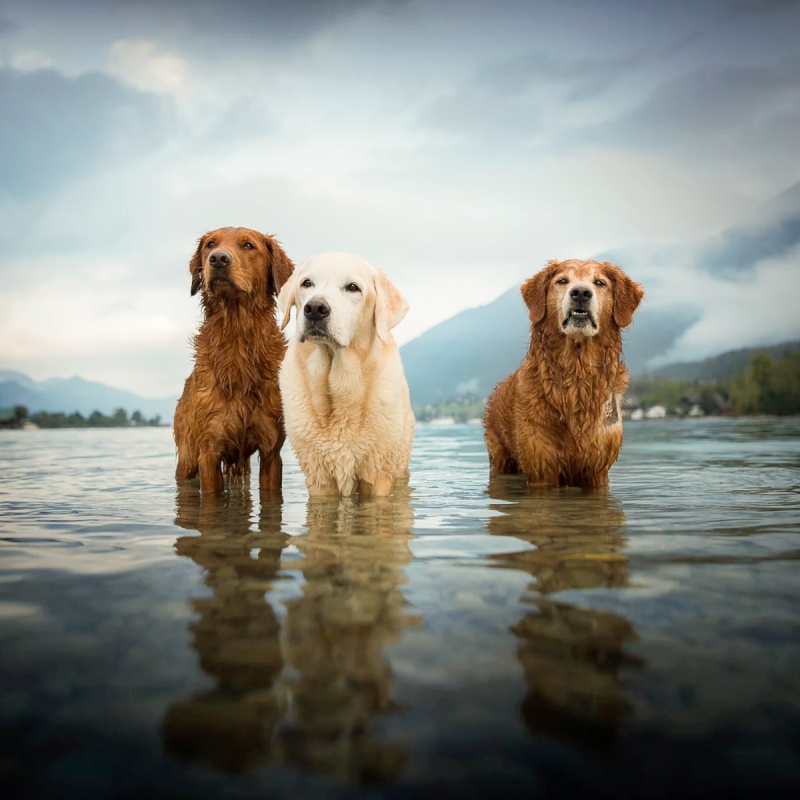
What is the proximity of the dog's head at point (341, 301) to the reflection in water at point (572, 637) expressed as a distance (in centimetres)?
235

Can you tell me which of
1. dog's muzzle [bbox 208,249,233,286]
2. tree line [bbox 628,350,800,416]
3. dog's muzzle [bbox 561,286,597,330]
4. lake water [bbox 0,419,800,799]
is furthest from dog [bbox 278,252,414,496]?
tree line [bbox 628,350,800,416]

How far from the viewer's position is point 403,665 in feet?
6.75

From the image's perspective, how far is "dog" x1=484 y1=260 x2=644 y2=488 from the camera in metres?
7.04

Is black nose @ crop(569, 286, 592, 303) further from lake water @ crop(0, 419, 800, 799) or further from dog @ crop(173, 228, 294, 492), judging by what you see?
lake water @ crop(0, 419, 800, 799)

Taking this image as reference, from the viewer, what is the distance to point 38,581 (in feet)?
10.6

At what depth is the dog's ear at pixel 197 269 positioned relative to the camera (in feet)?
23.4

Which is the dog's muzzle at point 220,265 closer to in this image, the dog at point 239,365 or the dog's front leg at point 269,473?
the dog at point 239,365

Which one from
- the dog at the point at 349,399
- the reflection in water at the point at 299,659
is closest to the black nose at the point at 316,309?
the dog at the point at 349,399

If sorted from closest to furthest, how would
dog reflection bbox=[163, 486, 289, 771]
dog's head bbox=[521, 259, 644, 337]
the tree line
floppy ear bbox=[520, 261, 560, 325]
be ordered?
dog reflection bbox=[163, 486, 289, 771], dog's head bbox=[521, 259, 644, 337], floppy ear bbox=[520, 261, 560, 325], the tree line

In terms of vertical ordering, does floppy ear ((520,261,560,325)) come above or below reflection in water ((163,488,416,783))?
above

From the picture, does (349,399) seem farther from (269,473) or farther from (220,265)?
(220,265)

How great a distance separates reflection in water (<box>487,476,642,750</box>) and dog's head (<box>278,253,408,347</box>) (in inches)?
92.4

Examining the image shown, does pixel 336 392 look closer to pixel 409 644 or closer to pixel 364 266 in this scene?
pixel 364 266

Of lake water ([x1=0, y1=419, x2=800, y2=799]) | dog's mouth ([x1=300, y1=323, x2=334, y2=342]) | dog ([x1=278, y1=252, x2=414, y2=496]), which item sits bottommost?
lake water ([x1=0, y1=419, x2=800, y2=799])
